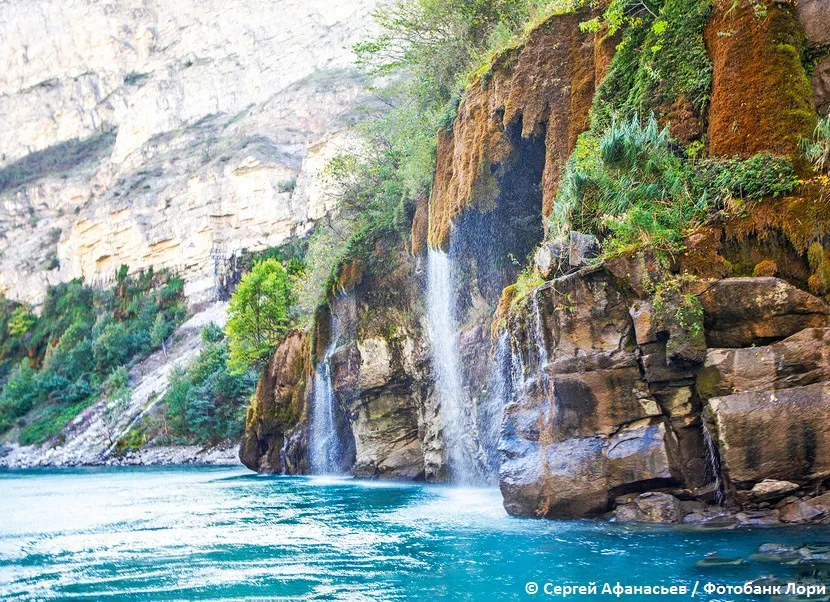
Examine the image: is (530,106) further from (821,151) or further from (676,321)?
(676,321)

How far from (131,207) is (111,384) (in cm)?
2449

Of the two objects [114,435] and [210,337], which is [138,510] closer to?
[114,435]

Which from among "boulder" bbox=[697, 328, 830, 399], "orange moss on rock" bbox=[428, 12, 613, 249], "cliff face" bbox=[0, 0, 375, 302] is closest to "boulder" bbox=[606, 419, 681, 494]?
"boulder" bbox=[697, 328, 830, 399]

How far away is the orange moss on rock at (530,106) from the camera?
1483cm

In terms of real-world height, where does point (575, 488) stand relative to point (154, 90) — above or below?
below

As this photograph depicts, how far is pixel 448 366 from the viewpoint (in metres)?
20.7

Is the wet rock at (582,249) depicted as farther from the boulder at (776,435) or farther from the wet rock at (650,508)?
the wet rock at (650,508)

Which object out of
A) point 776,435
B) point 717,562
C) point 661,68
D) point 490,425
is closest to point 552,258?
point 661,68

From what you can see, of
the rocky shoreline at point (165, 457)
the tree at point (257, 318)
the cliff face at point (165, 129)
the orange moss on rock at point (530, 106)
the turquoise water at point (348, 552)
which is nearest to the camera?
the turquoise water at point (348, 552)

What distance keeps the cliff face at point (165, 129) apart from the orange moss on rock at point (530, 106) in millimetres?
45030

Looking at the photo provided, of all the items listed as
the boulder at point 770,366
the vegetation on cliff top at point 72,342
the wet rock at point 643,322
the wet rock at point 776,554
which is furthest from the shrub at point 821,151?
the vegetation on cliff top at point 72,342

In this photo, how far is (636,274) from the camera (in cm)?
1070

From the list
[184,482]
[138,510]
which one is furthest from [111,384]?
[138,510]

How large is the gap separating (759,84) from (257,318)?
94.5 feet
